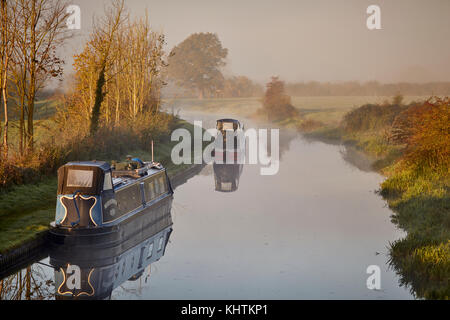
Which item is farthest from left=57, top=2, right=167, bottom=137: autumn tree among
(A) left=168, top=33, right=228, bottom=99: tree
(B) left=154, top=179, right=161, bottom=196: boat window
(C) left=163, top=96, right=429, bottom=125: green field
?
(A) left=168, top=33, right=228, bottom=99: tree

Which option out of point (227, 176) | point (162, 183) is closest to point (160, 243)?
point (162, 183)

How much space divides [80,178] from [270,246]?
17.0ft

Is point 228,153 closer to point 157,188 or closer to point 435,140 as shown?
point 435,140

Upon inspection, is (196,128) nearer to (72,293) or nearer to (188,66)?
(72,293)

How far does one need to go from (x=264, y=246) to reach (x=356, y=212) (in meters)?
5.74

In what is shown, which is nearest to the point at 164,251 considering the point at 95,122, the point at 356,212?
the point at 356,212

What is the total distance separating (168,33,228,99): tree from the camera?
111 metres

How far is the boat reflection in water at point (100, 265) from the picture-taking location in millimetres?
11211

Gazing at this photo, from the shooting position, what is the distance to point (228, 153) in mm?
31719

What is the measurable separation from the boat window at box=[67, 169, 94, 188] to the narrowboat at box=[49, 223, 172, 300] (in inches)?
64.7

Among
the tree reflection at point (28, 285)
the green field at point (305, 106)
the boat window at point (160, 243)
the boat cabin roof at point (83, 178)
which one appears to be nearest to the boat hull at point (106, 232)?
the boat window at point (160, 243)

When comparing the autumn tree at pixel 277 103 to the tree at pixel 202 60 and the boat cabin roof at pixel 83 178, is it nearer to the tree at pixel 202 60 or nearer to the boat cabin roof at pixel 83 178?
the tree at pixel 202 60

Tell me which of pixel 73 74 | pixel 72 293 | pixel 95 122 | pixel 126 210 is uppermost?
pixel 73 74
